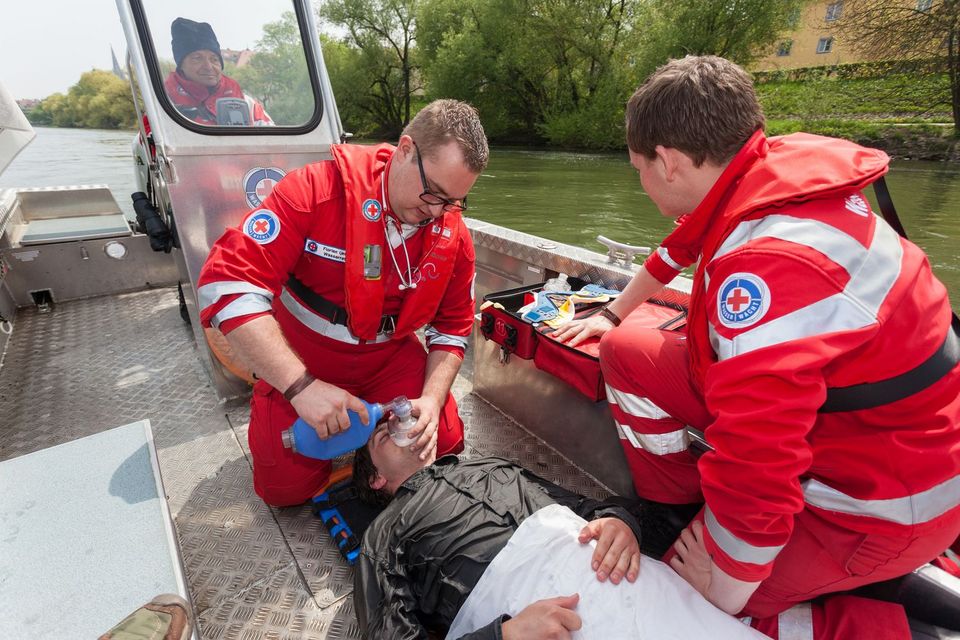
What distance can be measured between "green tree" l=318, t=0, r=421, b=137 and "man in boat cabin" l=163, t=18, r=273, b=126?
30159mm

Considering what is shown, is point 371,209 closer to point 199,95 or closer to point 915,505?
point 199,95

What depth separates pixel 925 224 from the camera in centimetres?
978

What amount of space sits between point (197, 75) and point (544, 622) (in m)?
2.95

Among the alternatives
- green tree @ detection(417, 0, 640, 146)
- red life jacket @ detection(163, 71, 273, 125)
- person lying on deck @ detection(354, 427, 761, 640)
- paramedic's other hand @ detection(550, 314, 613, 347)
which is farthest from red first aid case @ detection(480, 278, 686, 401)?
green tree @ detection(417, 0, 640, 146)

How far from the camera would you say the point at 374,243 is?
1.93m

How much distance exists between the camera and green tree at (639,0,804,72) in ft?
63.3

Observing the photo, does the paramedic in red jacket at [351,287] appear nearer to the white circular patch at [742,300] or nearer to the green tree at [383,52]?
the white circular patch at [742,300]

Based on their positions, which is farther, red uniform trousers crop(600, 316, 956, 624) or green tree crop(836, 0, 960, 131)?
green tree crop(836, 0, 960, 131)

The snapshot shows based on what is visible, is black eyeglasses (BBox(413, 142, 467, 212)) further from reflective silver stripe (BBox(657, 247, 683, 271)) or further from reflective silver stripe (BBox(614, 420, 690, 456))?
reflective silver stripe (BBox(614, 420, 690, 456))

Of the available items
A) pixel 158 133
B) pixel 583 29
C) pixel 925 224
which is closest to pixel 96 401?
pixel 158 133

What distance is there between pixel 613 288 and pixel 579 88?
2365 cm

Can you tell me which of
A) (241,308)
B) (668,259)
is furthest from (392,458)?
Result: (668,259)

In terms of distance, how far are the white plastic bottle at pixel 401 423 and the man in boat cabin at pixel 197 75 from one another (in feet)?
6.26

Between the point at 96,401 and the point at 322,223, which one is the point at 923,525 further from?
the point at 96,401
